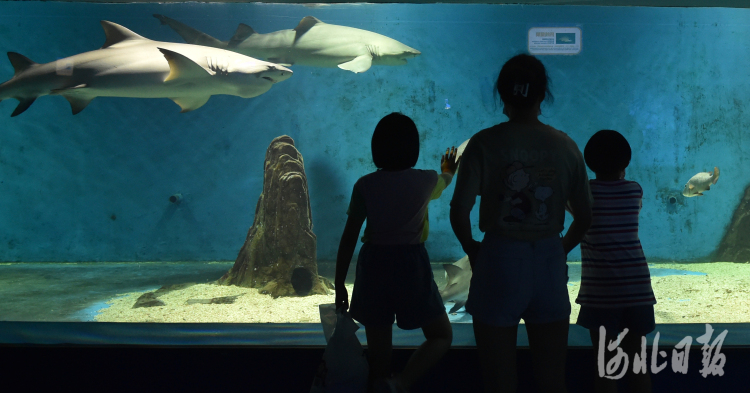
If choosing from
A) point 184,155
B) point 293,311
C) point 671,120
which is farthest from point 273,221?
point 671,120

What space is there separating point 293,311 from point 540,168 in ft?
9.43

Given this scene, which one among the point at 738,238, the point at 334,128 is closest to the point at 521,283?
the point at 334,128

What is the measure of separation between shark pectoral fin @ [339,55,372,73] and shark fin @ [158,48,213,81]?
1.74 m

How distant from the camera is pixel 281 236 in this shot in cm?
503

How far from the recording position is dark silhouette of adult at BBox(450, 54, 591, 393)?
60.9 inches

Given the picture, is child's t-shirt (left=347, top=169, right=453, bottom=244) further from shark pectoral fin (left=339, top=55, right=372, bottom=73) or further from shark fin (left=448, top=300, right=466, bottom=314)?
shark pectoral fin (left=339, top=55, right=372, bottom=73)

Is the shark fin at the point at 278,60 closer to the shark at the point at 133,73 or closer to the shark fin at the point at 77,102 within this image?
the shark at the point at 133,73

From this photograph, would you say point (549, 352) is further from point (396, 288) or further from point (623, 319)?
point (396, 288)

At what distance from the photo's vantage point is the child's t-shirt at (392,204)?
67.6 inches

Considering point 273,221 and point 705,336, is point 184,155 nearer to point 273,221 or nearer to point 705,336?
point 273,221

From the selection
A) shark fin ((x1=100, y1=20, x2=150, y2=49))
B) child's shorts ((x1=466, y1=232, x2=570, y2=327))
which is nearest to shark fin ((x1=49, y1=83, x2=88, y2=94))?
shark fin ((x1=100, y1=20, x2=150, y2=49))

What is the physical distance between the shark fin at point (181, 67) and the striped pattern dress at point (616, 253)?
10.5ft

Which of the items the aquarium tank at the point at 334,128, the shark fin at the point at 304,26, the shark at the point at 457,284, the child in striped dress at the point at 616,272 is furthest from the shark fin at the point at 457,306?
the shark fin at the point at 304,26

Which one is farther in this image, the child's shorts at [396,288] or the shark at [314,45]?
the shark at [314,45]
